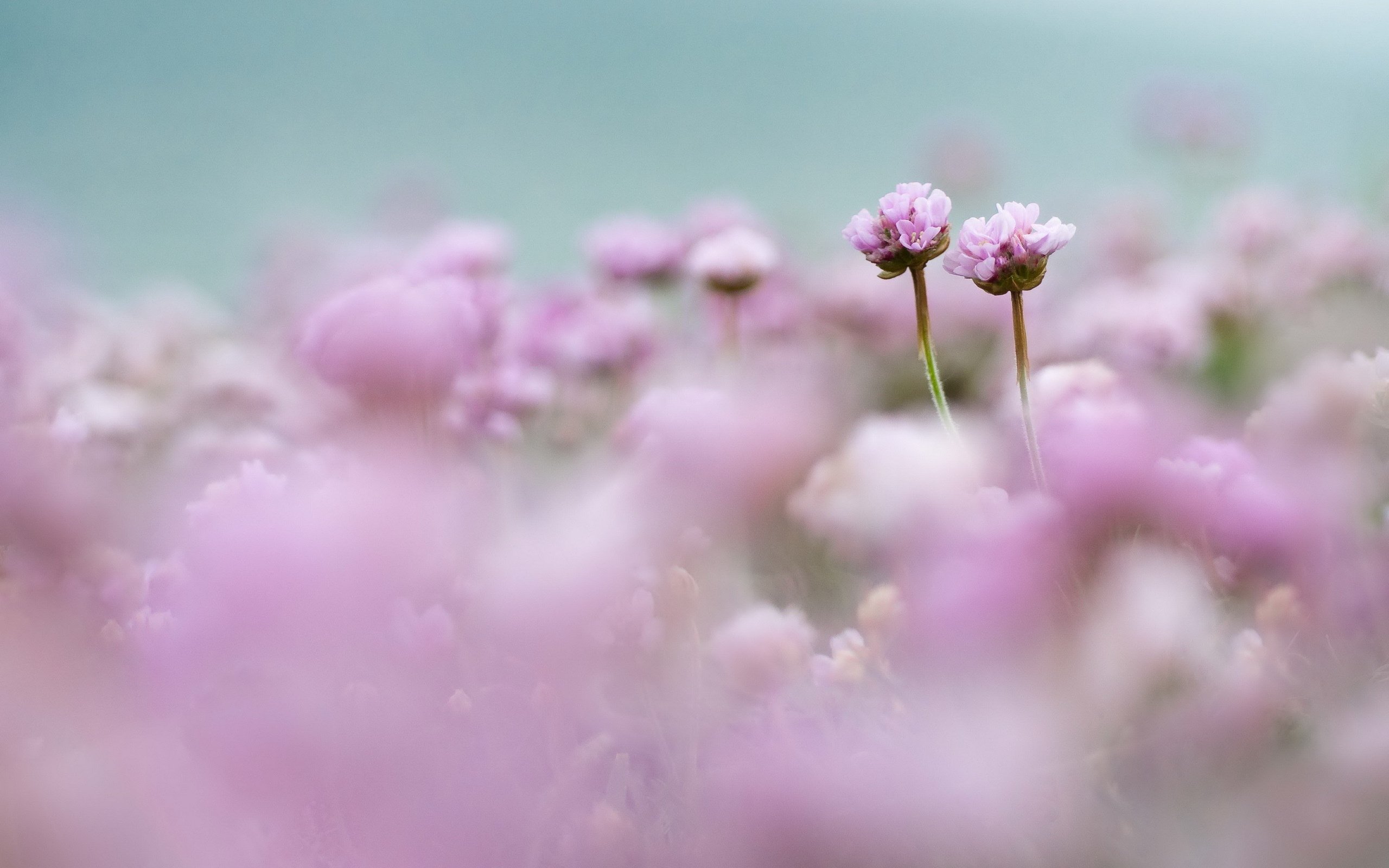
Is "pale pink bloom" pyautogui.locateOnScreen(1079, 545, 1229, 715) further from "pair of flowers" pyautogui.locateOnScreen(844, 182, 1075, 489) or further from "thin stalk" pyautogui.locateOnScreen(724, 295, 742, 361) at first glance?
"thin stalk" pyautogui.locateOnScreen(724, 295, 742, 361)

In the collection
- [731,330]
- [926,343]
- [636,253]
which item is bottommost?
[926,343]

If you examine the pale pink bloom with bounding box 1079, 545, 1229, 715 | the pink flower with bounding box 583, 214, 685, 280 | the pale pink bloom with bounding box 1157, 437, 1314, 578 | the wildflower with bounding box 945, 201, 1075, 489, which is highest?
the pink flower with bounding box 583, 214, 685, 280

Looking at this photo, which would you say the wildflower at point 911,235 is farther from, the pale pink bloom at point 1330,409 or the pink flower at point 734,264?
the pink flower at point 734,264

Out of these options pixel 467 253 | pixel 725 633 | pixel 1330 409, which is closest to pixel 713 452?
pixel 725 633

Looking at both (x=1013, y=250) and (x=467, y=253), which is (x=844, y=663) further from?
(x=467, y=253)

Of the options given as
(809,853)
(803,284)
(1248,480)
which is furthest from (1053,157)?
(809,853)

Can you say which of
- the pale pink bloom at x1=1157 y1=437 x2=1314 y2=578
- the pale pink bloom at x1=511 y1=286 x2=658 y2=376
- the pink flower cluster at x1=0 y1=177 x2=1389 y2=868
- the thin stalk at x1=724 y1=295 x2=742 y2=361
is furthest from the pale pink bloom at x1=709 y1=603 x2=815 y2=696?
the pale pink bloom at x1=511 y1=286 x2=658 y2=376

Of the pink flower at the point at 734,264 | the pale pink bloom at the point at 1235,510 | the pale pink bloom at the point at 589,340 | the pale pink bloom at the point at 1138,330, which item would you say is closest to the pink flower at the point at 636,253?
the pale pink bloom at the point at 589,340

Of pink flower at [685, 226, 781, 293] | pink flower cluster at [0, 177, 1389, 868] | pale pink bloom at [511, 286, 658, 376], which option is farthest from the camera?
pale pink bloom at [511, 286, 658, 376]
